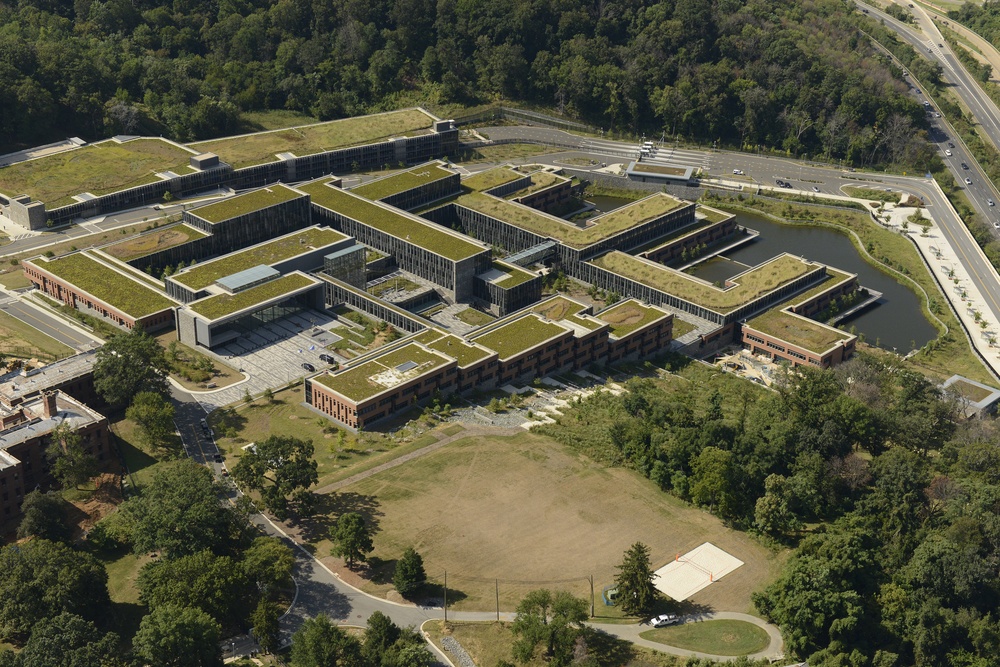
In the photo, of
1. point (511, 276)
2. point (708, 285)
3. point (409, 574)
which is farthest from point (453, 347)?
point (708, 285)

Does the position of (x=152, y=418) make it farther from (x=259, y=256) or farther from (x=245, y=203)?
(x=245, y=203)

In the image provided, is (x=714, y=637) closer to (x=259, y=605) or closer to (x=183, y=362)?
(x=259, y=605)

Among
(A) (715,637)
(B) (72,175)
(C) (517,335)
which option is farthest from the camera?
(B) (72,175)

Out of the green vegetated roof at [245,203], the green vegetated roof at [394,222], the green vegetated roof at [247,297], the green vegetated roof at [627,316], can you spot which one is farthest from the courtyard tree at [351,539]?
the green vegetated roof at [245,203]

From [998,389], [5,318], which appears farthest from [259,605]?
[998,389]

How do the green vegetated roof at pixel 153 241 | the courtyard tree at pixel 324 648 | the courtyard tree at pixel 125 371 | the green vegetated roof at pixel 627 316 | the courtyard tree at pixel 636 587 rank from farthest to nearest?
1. the green vegetated roof at pixel 153 241
2. the green vegetated roof at pixel 627 316
3. the courtyard tree at pixel 125 371
4. the courtyard tree at pixel 636 587
5. the courtyard tree at pixel 324 648

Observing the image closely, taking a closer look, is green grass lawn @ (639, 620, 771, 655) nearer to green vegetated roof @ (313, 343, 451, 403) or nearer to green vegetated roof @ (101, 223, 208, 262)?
green vegetated roof @ (313, 343, 451, 403)

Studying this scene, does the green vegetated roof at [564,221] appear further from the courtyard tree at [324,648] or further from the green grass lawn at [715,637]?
the courtyard tree at [324,648]
